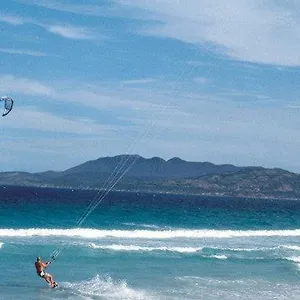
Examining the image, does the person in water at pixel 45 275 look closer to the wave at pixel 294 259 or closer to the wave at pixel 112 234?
the wave at pixel 294 259

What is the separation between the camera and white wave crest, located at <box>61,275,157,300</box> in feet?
69.3

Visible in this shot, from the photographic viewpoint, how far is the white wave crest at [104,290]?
2111cm

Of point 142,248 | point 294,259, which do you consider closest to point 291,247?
point 294,259

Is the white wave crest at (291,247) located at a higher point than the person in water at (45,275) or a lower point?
higher

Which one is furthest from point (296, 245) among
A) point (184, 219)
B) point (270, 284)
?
point (184, 219)

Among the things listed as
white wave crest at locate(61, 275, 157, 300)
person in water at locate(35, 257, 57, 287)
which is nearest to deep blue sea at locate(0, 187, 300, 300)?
white wave crest at locate(61, 275, 157, 300)

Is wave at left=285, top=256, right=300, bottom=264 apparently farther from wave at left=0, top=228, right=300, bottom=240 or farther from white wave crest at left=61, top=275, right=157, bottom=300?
wave at left=0, top=228, right=300, bottom=240

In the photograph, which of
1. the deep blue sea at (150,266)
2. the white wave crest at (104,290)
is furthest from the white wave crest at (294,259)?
the white wave crest at (104,290)

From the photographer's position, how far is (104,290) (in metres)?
22.1

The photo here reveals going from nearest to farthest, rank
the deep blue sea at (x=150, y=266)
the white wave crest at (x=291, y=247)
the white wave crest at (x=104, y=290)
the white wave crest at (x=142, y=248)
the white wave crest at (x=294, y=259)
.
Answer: the white wave crest at (x=104, y=290) < the deep blue sea at (x=150, y=266) < the white wave crest at (x=294, y=259) < the white wave crest at (x=142, y=248) < the white wave crest at (x=291, y=247)

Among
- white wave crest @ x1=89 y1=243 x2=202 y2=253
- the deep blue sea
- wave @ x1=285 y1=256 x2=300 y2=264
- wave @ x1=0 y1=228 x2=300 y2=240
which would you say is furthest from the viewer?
wave @ x1=0 y1=228 x2=300 y2=240

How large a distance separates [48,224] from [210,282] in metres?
29.0

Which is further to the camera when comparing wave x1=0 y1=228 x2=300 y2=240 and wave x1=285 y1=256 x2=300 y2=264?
wave x1=0 y1=228 x2=300 y2=240

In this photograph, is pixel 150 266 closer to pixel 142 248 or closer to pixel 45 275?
pixel 142 248
